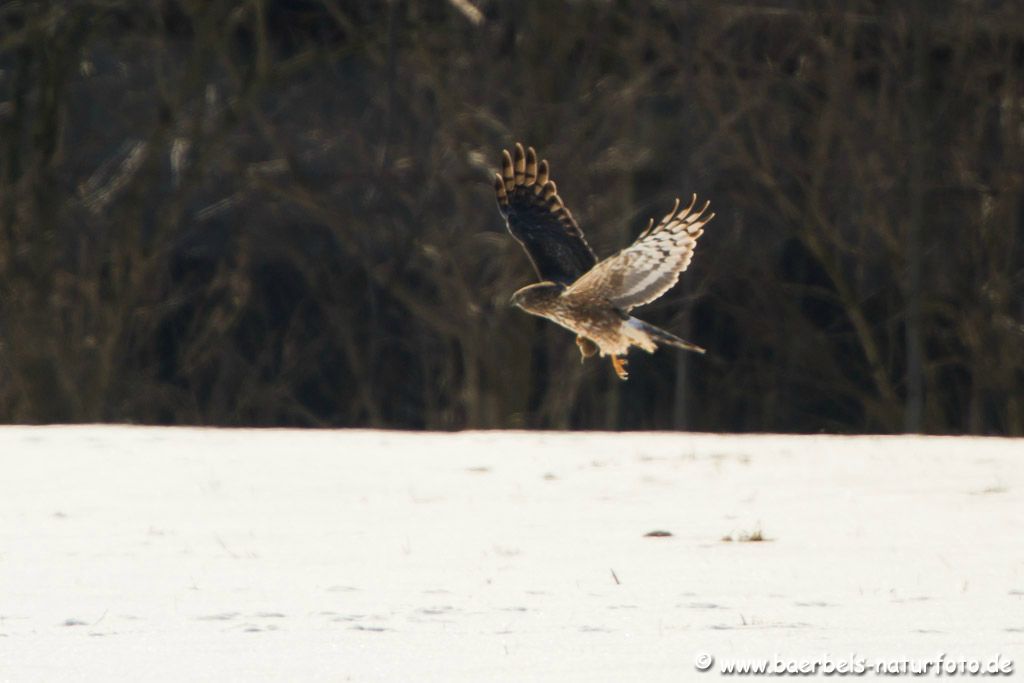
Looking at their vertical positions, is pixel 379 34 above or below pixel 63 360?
above

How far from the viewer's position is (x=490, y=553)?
7.67m

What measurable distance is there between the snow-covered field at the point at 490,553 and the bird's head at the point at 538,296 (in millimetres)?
983

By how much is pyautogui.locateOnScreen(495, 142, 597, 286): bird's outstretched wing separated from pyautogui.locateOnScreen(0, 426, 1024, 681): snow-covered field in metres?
1.14

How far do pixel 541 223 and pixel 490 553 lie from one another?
65.6 inches

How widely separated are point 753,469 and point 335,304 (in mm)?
8529

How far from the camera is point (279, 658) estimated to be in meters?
5.56

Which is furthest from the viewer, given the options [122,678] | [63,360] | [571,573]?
[63,360]

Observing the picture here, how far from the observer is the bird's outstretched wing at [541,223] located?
8.38m

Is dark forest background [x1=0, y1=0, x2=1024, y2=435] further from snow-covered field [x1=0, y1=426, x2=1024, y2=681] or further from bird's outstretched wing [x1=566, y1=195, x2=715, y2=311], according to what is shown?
bird's outstretched wing [x1=566, y1=195, x2=715, y2=311]

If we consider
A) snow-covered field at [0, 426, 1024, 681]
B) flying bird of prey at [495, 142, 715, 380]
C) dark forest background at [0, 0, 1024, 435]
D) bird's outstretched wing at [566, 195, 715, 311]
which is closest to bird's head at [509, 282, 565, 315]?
flying bird of prey at [495, 142, 715, 380]

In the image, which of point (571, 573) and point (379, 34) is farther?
point (379, 34)

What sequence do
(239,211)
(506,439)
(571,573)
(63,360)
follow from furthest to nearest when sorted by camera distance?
(239,211), (63,360), (506,439), (571,573)

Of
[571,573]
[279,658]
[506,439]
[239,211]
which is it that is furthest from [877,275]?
[279,658]

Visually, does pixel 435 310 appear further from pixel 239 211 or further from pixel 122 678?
pixel 122 678
